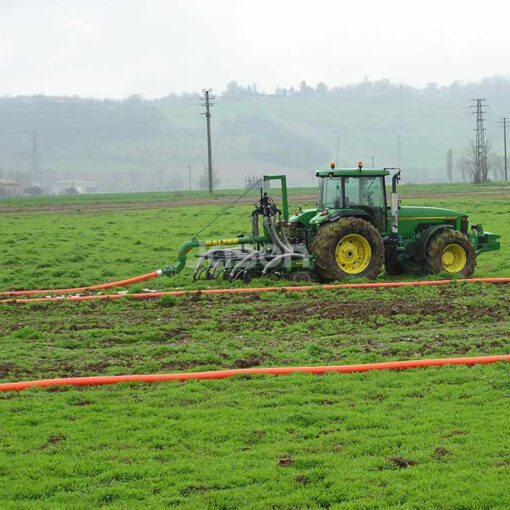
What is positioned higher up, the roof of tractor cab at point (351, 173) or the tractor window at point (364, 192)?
the roof of tractor cab at point (351, 173)

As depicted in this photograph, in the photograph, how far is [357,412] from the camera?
8.70 m

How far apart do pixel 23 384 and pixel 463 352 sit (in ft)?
17.7

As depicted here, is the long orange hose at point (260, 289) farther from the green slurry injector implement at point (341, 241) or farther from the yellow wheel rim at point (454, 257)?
the yellow wheel rim at point (454, 257)

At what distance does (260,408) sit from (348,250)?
1003 cm

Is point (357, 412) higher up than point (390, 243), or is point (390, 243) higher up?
point (390, 243)

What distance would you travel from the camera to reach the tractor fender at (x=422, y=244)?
19406 millimetres

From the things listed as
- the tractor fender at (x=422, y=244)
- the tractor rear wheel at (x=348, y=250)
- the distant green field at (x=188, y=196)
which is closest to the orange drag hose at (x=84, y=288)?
the tractor rear wheel at (x=348, y=250)

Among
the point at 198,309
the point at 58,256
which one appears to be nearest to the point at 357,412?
the point at 198,309

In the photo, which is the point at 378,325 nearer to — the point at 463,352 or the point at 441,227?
the point at 463,352

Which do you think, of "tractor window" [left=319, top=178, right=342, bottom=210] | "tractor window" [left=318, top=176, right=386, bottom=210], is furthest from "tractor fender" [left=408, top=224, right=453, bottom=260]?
"tractor window" [left=319, top=178, right=342, bottom=210]

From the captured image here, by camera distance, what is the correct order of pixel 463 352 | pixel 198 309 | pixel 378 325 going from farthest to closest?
pixel 198 309 → pixel 378 325 → pixel 463 352

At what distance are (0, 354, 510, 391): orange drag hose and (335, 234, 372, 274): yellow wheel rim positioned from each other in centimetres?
815

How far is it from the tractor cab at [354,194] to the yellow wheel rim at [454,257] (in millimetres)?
1630

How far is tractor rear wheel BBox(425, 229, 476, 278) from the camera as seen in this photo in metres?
19.2
